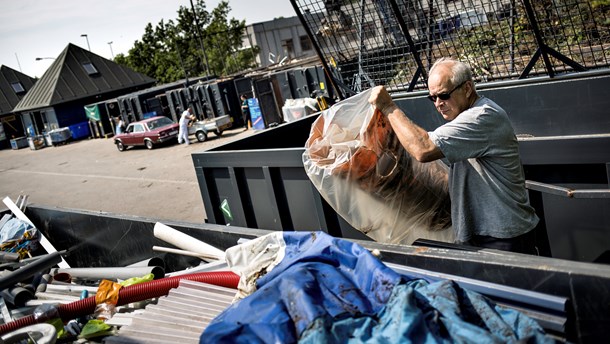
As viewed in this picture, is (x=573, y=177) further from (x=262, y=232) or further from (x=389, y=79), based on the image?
(x=389, y=79)

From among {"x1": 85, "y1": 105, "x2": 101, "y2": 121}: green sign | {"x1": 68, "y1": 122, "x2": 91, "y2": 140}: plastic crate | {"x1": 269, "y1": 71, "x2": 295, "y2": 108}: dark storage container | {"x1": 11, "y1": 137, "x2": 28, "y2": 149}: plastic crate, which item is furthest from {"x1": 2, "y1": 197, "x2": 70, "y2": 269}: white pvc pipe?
{"x1": 11, "y1": 137, "x2": 28, "y2": 149}: plastic crate

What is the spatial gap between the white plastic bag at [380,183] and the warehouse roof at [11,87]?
45255 mm

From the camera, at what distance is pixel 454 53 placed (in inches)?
214

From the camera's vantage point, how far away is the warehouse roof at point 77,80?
120 feet

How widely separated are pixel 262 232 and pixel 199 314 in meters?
0.80

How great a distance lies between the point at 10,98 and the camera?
44.2 meters

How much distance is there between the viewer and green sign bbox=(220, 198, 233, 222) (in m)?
4.91

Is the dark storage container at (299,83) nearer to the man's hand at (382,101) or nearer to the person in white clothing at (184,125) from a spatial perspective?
the person in white clothing at (184,125)

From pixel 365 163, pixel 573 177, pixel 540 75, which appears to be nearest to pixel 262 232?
pixel 365 163

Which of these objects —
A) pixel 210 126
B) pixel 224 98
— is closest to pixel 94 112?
pixel 224 98

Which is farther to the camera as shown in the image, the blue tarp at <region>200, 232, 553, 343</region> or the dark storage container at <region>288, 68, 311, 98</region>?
the dark storage container at <region>288, 68, 311, 98</region>

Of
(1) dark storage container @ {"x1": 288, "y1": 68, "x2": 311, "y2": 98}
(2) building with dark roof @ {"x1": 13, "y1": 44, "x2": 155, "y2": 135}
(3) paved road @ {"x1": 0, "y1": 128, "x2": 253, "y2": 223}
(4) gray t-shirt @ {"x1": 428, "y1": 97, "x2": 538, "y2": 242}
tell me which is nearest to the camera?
(4) gray t-shirt @ {"x1": 428, "y1": 97, "x2": 538, "y2": 242}

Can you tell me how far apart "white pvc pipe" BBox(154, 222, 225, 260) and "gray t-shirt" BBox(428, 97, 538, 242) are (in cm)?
159

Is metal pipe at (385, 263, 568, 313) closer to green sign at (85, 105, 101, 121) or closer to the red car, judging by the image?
the red car
